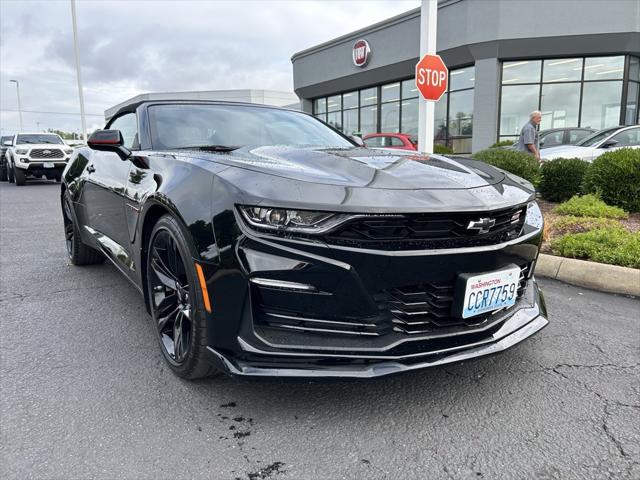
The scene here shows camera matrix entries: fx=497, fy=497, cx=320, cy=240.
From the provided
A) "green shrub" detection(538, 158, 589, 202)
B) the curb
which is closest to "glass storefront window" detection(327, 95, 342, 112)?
"green shrub" detection(538, 158, 589, 202)

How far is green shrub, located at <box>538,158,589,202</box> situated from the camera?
24.6 ft

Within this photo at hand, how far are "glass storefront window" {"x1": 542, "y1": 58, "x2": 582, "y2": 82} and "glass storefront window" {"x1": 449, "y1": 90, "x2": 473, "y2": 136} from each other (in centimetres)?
262

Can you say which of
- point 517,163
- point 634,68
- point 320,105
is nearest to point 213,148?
point 517,163

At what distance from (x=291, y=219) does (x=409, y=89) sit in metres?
20.0

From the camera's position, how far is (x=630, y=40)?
16.1 meters

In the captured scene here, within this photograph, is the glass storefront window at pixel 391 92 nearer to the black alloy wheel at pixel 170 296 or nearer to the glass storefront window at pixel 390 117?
the glass storefront window at pixel 390 117

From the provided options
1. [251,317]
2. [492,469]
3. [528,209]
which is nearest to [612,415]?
[492,469]

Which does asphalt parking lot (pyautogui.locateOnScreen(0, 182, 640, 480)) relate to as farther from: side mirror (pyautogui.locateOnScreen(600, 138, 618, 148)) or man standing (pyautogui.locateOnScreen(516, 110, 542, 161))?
side mirror (pyautogui.locateOnScreen(600, 138, 618, 148))

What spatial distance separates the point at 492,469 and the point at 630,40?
18.6 metres

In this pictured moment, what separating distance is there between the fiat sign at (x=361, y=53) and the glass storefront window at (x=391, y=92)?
1.43 metres

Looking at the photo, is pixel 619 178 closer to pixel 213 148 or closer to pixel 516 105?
pixel 213 148

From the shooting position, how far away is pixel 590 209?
607cm

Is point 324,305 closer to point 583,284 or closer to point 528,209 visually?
point 528,209

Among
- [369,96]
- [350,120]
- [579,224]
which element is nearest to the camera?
[579,224]
